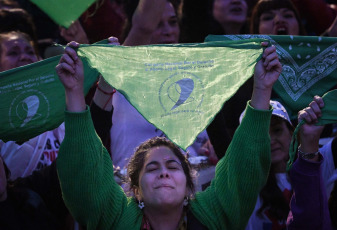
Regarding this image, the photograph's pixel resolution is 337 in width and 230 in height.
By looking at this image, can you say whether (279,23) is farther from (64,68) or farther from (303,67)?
(64,68)

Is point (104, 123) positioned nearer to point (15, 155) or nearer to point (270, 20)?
point (15, 155)

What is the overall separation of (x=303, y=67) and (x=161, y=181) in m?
1.16

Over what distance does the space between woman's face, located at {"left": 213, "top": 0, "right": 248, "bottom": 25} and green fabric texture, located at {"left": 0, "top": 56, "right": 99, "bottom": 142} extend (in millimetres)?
1982

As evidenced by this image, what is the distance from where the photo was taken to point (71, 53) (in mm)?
3504

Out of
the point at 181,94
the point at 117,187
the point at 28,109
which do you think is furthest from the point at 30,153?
the point at 181,94

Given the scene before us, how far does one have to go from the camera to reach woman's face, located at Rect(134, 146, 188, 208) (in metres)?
3.63

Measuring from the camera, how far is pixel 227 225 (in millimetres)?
3672

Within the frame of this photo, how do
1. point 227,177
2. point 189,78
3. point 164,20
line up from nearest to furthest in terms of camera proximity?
point 189,78 < point 227,177 < point 164,20

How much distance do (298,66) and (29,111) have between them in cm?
161

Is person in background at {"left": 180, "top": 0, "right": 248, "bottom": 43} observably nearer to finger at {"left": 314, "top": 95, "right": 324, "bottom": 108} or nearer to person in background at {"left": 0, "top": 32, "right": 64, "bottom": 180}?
person in background at {"left": 0, "top": 32, "right": 64, "bottom": 180}

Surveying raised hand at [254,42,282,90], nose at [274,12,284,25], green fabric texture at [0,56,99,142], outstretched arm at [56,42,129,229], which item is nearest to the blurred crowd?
nose at [274,12,284,25]

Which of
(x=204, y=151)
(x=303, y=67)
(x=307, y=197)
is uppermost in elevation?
(x=303, y=67)

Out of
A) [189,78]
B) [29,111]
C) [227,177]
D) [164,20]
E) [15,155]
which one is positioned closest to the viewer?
[189,78]

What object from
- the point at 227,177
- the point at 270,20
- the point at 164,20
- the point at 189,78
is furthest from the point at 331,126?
the point at 189,78
